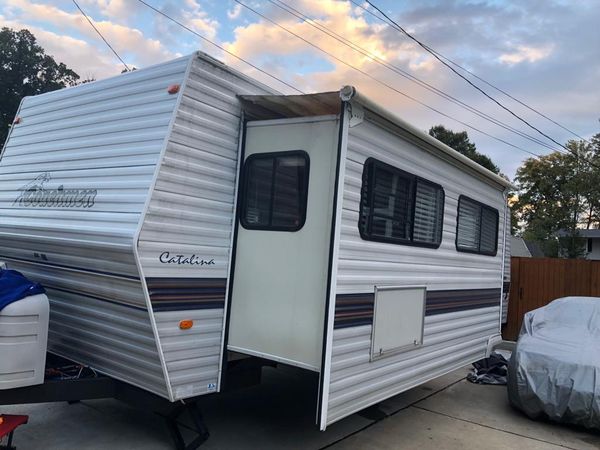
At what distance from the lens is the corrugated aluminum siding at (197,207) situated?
11.7 ft

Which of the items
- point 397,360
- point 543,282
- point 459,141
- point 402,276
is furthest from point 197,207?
point 459,141

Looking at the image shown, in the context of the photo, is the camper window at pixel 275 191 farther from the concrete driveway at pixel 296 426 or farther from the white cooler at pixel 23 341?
the concrete driveway at pixel 296 426

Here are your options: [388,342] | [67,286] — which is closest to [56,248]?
[67,286]

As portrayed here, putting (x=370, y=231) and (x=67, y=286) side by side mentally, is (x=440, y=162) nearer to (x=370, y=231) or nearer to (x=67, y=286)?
(x=370, y=231)

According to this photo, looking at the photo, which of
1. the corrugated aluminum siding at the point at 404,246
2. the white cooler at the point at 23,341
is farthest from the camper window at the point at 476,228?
the white cooler at the point at 23,341

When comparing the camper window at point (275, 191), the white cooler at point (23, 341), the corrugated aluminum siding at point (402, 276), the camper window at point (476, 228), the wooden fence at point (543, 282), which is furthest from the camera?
the wooden fence at point (543, 282)

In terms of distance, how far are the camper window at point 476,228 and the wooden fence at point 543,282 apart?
4474 mm

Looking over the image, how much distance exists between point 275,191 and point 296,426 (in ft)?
8.07

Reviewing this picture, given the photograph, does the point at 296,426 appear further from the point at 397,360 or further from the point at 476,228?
the point at 476,228

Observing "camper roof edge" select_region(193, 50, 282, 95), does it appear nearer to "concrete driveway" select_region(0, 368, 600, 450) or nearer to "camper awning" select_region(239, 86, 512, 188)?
"camper awning" select_region(239, 86, 512, 188)

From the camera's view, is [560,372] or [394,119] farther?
[560,372]

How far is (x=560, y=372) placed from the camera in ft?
18.0

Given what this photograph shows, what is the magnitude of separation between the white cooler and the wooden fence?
9638 mm

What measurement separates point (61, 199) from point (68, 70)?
19866 millimetres
